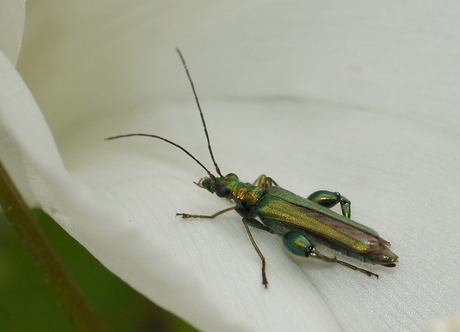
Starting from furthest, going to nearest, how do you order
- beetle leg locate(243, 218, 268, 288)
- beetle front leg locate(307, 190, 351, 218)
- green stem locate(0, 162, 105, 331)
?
1. beetle front leg locate(307, 190, 351, 218)
2. beetle leg locate(243, 218, 268, 288)
3. green stem locate(0, 162, 105, 331)

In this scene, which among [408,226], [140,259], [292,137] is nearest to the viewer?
[140,259]

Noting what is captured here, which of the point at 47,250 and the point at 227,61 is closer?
the point at 47,250

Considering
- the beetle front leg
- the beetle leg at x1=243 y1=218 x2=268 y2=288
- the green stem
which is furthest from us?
the beetle front leg

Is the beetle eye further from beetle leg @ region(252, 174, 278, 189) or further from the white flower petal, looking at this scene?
the white flower petal

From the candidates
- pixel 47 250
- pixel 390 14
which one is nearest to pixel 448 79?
pixel 390 14

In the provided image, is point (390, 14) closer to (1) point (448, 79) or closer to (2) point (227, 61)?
(1) point (448, 79)

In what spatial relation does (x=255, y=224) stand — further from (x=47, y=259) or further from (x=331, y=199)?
(x=47, y=259)

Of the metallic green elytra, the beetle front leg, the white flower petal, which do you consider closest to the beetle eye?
the metallic green elytra
